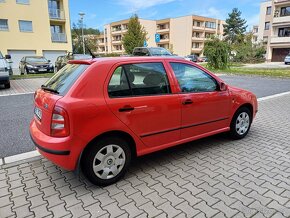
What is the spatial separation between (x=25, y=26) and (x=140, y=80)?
95.1 feet

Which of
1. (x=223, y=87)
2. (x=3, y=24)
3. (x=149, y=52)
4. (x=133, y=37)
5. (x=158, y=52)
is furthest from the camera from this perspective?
(x=133, y=37)

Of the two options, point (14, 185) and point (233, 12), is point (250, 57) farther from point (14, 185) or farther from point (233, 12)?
point (14, 185)

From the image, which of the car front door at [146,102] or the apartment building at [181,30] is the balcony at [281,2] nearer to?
the apartment building at [181,30]

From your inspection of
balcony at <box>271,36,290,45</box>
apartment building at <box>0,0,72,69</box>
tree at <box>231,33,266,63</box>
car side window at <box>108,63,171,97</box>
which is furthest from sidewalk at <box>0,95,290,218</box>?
balcony at <box>271,36,290,45</box>

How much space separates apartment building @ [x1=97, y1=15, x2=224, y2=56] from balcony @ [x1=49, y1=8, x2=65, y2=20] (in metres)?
28.7

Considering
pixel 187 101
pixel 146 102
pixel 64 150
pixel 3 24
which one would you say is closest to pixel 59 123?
pixel 64 150

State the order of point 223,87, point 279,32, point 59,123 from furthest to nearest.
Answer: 1. point 279,32
2. point 223,87
3. point 59,123

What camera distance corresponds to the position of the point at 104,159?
3119 mm

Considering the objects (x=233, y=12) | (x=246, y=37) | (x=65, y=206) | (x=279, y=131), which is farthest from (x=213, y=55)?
(x=233, y=12)

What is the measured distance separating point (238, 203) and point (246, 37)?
196 ft

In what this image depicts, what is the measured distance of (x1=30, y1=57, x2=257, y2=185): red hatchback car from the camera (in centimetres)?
289

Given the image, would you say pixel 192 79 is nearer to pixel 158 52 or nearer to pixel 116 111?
pixel 116 111

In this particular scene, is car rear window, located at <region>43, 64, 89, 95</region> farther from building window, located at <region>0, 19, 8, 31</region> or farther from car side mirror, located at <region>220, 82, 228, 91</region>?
building window, located at <region>0, 19, 8, 31</region>

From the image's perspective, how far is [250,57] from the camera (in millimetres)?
44938
